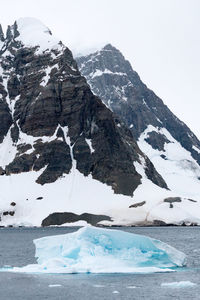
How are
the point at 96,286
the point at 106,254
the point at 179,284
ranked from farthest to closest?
the point at 106,254 → the point at 96,286 → the point at 179,284

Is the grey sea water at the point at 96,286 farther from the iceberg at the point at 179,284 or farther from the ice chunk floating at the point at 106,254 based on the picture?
the ice chunk floating at the point at 106,254

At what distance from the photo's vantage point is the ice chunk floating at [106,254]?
71938 millimetres

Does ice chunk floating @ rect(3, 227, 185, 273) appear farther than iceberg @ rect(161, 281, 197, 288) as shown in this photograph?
Yes

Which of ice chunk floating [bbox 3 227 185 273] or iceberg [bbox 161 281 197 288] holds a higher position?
ice chunk floating [bbox 3 227 185 273]

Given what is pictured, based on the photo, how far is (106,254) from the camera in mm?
73750

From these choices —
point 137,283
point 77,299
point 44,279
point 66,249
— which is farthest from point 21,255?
point 77,299

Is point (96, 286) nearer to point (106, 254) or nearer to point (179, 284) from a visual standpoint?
point (179, 284)

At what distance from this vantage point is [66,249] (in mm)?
76375

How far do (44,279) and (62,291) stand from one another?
8.82 meters

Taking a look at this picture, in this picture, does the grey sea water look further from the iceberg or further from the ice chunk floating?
the ice chunk floating

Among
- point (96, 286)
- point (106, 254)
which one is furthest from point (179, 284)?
point (106, 254)

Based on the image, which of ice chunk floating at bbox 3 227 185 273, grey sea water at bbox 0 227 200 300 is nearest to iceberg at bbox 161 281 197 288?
grey sea water at bbox 0 227 200 300

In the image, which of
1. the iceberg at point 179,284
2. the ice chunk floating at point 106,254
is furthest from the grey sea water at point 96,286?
the ice chunk floating at point 106,254

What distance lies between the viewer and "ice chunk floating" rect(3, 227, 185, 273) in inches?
2832
